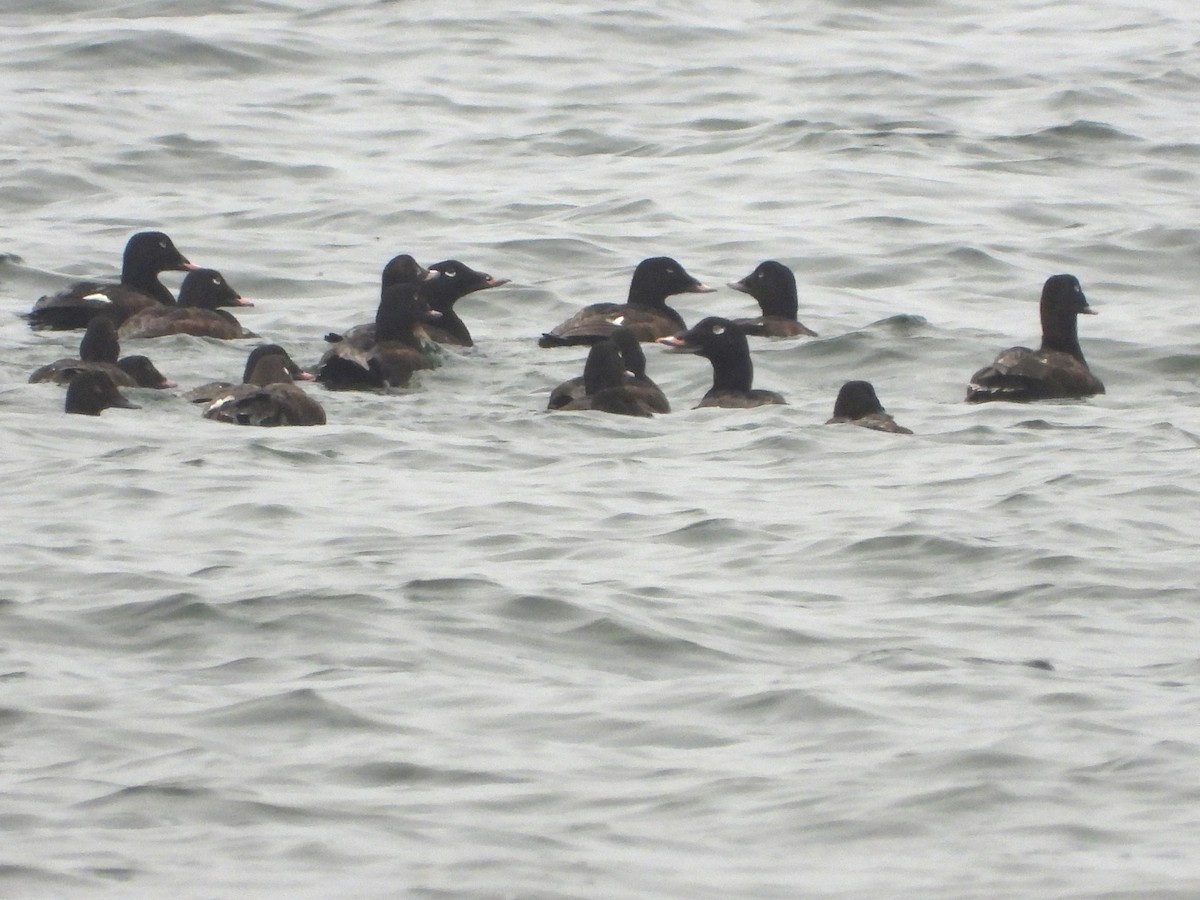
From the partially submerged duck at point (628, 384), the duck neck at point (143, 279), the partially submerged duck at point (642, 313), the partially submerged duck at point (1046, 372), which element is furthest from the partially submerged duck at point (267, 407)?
the duck neck at point (143, 279)

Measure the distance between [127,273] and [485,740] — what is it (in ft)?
36.9

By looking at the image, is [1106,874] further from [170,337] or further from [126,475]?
[170,337]

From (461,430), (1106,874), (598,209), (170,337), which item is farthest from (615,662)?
(598,209)

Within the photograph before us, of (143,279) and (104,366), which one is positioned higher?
(104,366)

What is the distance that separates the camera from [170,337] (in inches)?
669

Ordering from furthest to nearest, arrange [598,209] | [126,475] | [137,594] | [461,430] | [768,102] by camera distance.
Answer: [768,102], [598,209], [461,430], [126,475], [137,594]

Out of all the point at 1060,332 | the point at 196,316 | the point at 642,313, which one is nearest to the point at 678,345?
the point at 642,313

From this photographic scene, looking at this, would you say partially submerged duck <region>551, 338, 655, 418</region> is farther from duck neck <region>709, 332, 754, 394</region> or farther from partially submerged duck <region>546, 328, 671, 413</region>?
duck neck <region>709, 332, 754, 394</region>

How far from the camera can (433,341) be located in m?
16.8

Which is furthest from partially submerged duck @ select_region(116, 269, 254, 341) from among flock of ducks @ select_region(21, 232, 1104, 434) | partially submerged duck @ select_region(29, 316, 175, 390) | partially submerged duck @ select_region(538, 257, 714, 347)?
partially submerged duck @ select_region(538, 257, 714, 347)

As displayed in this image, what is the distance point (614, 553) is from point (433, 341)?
6428 millimetres

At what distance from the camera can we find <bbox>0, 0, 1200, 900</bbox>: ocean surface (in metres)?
7.05

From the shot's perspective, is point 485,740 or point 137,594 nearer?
point 485,740

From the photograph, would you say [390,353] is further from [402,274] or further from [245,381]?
[402,274]
